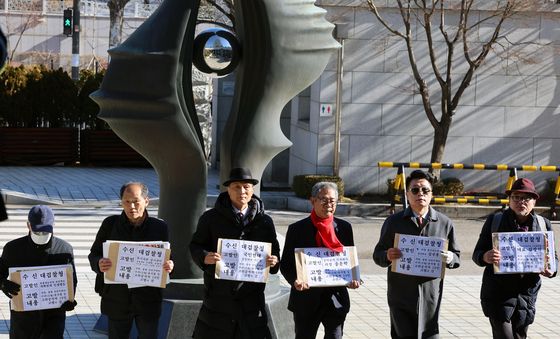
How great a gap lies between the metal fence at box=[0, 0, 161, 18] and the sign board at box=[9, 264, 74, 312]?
4588 cm

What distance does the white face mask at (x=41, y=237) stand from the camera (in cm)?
832

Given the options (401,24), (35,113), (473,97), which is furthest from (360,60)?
(35,113)

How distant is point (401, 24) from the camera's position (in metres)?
22.4

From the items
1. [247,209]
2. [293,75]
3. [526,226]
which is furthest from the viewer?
[293,75]

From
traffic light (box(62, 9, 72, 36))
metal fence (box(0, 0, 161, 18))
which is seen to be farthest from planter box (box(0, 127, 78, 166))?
metal fence (box(0, 0, 161, 18))

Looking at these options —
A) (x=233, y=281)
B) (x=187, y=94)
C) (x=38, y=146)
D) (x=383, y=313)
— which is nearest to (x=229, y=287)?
(x=233, y=281)

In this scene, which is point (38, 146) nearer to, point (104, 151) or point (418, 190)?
point (104, 151)

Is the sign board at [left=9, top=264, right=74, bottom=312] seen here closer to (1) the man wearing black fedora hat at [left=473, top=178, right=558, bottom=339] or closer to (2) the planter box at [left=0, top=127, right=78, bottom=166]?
(1) the man wearing black fedora hat at [left=473, top=178, right=558, bottom=339]

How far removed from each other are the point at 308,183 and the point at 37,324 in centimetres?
1303

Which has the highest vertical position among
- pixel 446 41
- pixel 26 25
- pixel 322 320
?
pixel 26 25

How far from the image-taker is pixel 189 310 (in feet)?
32.8

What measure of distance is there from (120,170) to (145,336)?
63.2ft

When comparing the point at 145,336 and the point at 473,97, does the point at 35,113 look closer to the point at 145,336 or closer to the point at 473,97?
the point at 473,97

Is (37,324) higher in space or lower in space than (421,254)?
lower
